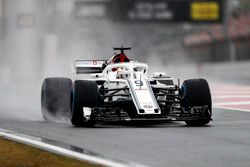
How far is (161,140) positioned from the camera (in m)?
10.8

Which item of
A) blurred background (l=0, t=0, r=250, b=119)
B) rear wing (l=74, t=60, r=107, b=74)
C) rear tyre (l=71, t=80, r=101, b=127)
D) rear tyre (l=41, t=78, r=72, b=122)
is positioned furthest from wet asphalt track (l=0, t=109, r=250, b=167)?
blurred background (l=0, t=0, r=250, b=119)

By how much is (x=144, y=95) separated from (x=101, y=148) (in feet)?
9.04

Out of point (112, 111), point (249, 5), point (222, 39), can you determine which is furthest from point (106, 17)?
point (112, 111)

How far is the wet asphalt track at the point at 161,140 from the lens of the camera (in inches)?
357

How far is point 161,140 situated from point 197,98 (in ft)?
7.03

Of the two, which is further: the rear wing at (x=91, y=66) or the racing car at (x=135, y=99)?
the rear wing at (x=91, y=66)

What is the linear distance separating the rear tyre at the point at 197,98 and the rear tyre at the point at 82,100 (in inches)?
47.9

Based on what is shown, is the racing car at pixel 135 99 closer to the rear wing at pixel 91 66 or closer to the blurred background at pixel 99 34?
the rear wing at pixel 91 66

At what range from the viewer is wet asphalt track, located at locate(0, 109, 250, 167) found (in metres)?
9.06

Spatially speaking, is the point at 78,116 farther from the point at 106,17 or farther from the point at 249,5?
the point at 249,5

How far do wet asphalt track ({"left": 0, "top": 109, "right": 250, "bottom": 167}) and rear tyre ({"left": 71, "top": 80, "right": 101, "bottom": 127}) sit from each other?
0.55 ft

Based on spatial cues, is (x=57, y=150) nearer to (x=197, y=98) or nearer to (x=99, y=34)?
(x=197, y=98)

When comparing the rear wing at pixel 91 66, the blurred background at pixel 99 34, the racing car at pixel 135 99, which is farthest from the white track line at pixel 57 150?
the blurred background at pixel 99 34

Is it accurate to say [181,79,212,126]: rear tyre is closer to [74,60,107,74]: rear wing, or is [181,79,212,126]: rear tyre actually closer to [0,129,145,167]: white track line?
[74,60,107,74]: rear wing
